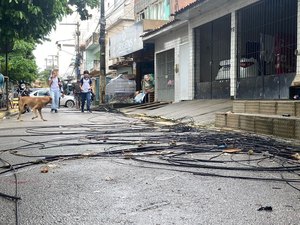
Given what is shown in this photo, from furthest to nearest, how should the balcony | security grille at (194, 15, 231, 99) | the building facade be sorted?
the balcony
security grille at (194, 15, 231, 99)
the building facade

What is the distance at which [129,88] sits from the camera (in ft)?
84.0

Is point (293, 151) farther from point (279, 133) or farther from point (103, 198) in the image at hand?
point (103, 198)

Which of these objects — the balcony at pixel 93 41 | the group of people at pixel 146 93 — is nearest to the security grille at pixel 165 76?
the group of people at pixel 146 93

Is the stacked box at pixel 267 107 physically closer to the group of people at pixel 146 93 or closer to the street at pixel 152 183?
the street at pixel 152 183

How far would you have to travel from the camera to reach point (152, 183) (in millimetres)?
4148

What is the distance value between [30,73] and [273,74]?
25.9 meters

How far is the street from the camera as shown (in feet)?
10.3

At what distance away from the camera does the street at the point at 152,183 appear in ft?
10.3

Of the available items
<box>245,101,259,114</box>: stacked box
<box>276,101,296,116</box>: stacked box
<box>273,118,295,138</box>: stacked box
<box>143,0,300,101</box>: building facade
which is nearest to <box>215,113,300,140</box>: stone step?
<box>273,118,295,138</box>: stacked box

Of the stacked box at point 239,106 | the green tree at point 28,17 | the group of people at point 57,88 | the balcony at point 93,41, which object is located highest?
the balcony at point 93,41

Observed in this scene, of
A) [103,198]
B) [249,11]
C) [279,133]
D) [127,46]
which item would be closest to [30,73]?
[127,46]

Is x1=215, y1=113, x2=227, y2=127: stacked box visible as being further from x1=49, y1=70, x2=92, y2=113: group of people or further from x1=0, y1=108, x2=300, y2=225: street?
x1=49, y1=70, x2=92, y2=113: group of people

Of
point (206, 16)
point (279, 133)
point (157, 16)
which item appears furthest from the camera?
point (157, 16)

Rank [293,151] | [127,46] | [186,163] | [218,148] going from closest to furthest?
1. [186,163]
2. [293,151]
3. [218,148]
4. [127,46]
